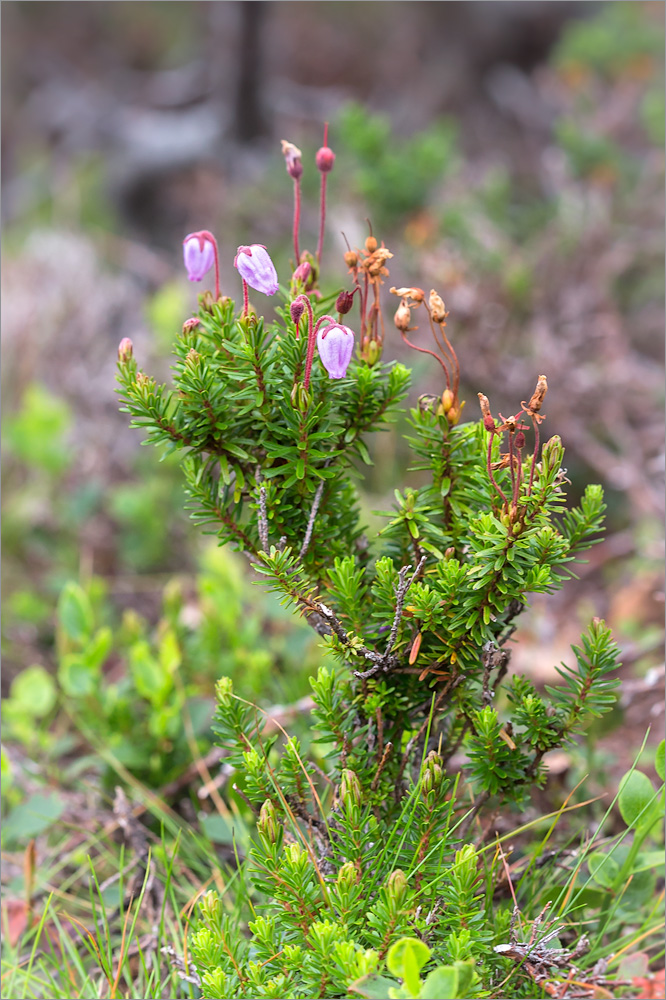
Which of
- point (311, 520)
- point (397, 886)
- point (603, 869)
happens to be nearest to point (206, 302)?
point (311, 520)

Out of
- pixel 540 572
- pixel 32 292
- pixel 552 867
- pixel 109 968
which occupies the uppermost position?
pixel 32 292

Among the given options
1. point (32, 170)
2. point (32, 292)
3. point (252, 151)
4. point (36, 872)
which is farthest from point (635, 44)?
point (36, 872)

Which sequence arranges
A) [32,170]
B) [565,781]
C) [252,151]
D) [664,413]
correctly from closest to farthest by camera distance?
[565,781]
[664,413]
[252,151]
[32,170]

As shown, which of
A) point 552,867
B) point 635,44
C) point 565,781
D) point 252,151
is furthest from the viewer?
point 252,151

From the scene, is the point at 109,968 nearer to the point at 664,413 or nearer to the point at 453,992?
the point at 453,992

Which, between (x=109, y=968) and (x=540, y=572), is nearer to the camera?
(x=540, y=572)

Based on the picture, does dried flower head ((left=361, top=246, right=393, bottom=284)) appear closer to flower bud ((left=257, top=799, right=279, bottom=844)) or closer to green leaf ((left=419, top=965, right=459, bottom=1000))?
flower bud ((left=257, top=799, right=279, bottom=844))

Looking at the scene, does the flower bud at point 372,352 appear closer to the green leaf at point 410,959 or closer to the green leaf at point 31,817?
the green leaf at point 410,959
